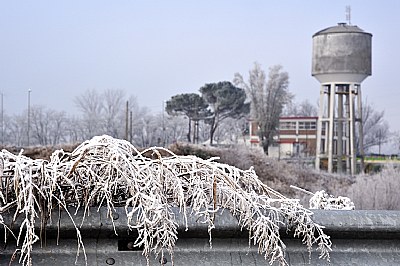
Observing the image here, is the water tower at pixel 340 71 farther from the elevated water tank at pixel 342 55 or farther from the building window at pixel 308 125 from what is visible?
the building window at pixel 308 125

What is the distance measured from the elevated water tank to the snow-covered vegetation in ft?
120

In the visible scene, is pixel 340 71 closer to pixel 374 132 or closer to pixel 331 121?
pixel 331 121

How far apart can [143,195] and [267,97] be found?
66.8m

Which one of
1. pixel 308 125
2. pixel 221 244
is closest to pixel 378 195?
pixel 221 244

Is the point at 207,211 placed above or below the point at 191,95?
below

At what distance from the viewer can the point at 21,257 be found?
190 centimetres

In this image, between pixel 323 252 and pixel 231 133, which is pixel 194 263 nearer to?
pixel 323 252

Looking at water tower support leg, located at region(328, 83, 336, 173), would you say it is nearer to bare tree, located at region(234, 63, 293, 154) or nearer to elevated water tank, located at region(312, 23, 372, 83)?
elevated water tank, located at region(312, 23, 372, 83)

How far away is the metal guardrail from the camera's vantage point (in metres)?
2.06

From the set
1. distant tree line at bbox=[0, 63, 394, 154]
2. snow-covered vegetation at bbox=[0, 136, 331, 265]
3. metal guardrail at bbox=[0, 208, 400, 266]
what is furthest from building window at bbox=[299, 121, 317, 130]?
snow-covered vegetation at bbox=[0, 136, 331, 265]

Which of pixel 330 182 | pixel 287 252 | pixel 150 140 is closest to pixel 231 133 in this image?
pixel 150 140

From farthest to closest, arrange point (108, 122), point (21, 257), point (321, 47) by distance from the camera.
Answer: point (108, 122)
point (321, 47)
point (21, 257)

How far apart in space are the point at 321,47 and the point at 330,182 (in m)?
11.2

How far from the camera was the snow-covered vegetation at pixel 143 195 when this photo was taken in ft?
6.50
